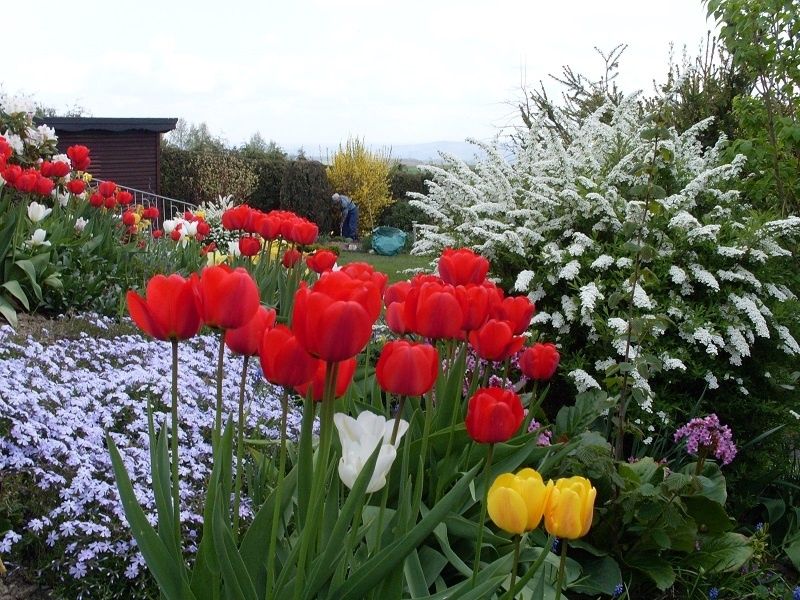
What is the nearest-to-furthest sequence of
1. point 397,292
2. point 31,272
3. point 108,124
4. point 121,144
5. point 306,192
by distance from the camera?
1. point 397,292
2. point 31,272
3. point 108,124
4. point 121,144
5. point 306,192

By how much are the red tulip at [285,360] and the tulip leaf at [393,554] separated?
0.31 meters

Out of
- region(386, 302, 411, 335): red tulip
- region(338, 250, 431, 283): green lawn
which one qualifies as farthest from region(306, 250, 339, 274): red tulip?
region(338, 250, 431, 283): green lawn

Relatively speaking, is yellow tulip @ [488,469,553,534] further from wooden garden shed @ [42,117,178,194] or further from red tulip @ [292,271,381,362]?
wooden garden shed @ [42,117,178,194]

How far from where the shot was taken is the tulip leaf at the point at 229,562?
4.03 feet

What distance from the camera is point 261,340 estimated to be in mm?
1281

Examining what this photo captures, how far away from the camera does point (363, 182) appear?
2230 cm

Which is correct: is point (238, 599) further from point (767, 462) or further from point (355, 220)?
point (355, 220)

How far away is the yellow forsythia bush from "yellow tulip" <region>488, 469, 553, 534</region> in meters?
21.0

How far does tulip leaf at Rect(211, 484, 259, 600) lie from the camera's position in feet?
4.03

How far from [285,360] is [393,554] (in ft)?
1.26

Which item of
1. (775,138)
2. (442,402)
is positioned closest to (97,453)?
(442,402)

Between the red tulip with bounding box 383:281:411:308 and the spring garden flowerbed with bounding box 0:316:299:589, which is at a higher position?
the red tulip with bounding box 383:281:411:308

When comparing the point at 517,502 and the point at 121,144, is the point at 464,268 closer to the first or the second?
the point at 517,502

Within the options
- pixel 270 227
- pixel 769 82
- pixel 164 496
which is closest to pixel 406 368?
pixel 164 496
